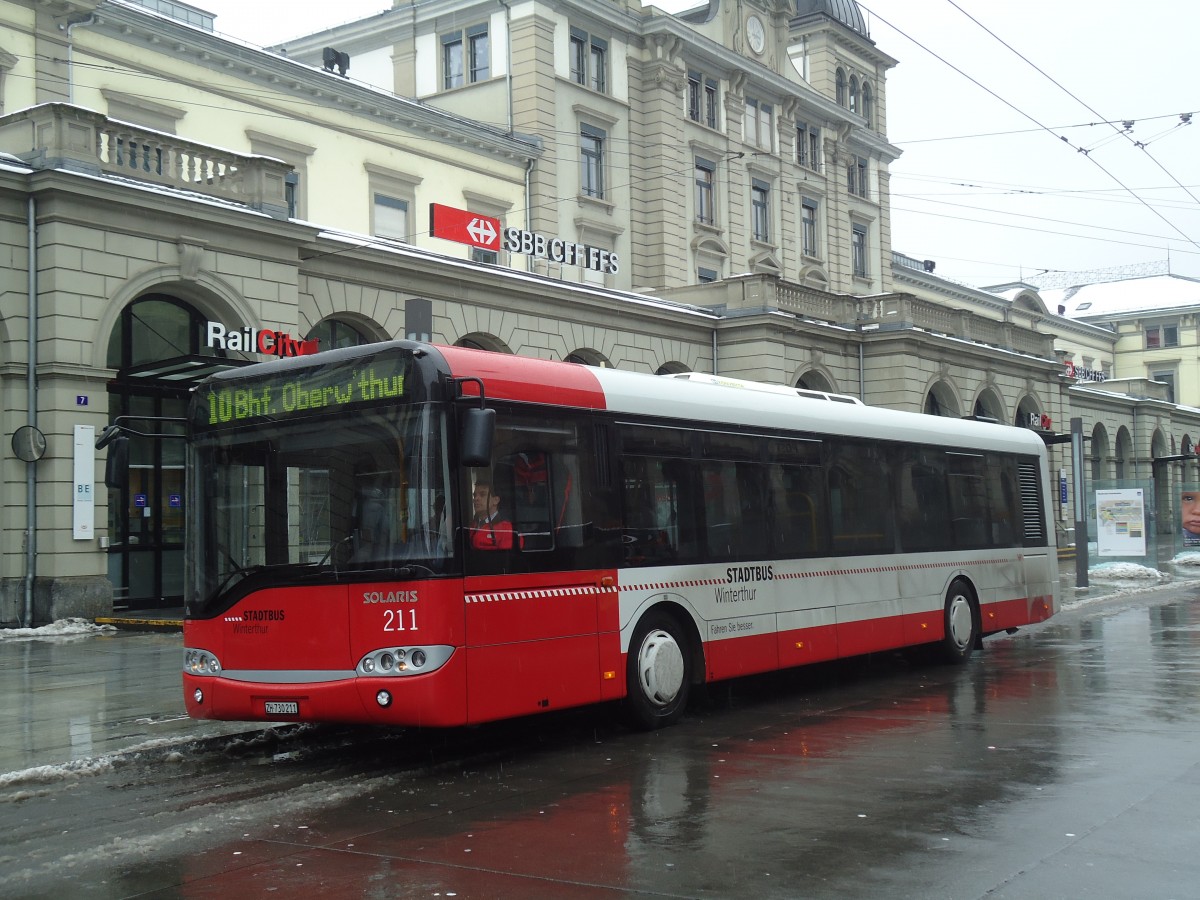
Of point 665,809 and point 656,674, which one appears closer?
point 665,809

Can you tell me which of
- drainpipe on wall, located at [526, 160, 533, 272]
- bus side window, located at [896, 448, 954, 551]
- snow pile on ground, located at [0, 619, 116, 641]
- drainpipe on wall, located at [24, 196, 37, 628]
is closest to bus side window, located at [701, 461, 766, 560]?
bus side window, located at [896, 448, 954, 551]

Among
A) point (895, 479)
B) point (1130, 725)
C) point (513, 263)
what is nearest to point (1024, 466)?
point (895, 479)

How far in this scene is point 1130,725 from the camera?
10742mm

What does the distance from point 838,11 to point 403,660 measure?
51034 millimetres

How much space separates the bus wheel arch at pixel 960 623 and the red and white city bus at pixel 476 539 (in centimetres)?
348

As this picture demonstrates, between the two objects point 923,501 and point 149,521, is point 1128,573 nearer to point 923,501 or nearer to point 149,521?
point 923,501

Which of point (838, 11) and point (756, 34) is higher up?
point (838, 11)

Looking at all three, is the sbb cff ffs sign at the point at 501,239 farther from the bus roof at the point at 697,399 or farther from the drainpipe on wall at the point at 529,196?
the bus roof at the point at 697,399

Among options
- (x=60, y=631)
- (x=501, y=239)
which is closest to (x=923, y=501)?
(x=60, y=631)

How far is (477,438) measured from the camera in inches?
342

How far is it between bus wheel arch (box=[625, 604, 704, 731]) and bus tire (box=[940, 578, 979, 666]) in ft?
17.6

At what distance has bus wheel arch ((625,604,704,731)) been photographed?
10820 mm

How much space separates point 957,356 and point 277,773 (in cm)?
3841

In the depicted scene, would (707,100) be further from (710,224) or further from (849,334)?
(849,334)
